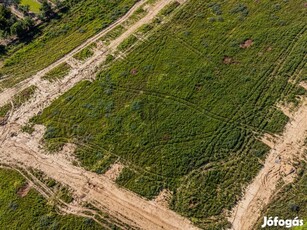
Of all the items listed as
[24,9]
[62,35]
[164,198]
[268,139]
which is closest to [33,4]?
[24,9]

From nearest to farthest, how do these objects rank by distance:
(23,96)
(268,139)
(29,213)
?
1. (29,213)
2. (268,139)
3. (23,96)

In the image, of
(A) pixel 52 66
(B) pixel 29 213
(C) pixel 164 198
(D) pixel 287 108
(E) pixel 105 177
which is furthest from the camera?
(A) pixel 52 66

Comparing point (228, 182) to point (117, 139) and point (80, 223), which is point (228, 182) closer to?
point (117, 139)

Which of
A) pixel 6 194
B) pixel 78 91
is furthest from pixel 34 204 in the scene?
pixel 78 91

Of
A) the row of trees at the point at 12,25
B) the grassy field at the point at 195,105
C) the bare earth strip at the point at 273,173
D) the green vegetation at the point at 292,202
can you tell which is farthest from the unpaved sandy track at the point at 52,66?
the green vegetation at the point at 292,202

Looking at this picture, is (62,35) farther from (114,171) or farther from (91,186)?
(91,186)

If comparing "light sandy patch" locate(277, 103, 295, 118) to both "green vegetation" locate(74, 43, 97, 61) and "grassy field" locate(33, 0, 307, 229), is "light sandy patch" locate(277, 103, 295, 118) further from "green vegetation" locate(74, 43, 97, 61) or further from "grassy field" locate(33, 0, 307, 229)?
"green vegetation" locate(74, 43, 97, 61)
